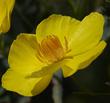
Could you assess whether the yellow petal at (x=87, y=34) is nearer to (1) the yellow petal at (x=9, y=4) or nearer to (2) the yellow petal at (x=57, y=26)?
(2) the yellow petal at (x=57, y=26)

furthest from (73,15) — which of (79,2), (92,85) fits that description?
(92,85)

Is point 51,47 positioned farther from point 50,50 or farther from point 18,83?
point 18,83

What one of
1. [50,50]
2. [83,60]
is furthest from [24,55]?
[83,60]

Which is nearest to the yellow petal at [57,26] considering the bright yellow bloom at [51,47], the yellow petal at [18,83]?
the bright yellow bloom at [51,47]

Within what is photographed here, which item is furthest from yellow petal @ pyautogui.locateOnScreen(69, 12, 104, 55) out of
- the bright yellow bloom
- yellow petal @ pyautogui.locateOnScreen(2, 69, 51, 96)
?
yellow petal @ pyautogui.locateOnScreen(2, 69, 51, 96)

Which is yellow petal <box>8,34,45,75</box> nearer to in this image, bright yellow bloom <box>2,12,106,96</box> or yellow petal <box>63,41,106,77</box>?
bright yellow bloom <box>2,12,106,96</box>

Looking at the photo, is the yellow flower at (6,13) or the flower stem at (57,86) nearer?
the yellow flower at (6,13)

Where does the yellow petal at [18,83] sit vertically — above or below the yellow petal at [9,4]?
below
